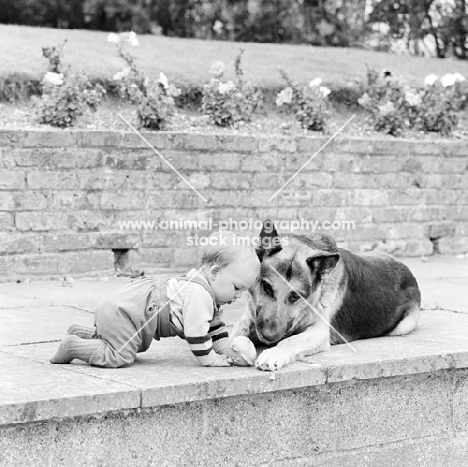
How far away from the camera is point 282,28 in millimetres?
18750

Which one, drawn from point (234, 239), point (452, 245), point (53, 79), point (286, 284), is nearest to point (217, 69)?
point (53, 79)

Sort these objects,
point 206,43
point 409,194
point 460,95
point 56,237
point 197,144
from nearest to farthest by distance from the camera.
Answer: point 56,237
point 197,144
point 409,194
point 460,95
point 206,43

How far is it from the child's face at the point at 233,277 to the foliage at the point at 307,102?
6580 millimetres

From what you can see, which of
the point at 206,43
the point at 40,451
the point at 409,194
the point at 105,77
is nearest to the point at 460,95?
the point at 409,194

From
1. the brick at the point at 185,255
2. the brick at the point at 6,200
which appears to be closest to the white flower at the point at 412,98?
the brick at the point at 185,255

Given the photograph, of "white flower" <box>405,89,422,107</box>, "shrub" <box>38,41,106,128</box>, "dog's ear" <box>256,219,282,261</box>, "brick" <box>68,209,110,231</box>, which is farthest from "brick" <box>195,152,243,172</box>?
"dog's ear" <box>256,219,282,261</box>

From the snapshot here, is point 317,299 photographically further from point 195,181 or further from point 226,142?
point 226,142

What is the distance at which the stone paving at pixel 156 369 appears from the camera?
3.90 metres

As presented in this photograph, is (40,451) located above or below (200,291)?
below

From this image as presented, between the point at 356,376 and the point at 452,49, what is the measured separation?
574 inches

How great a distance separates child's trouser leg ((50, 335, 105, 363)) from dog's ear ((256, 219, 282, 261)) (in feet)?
3.77

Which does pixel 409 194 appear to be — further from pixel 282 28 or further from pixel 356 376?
pixel 282 28

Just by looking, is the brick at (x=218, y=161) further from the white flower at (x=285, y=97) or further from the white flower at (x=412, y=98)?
the white flower at (x=412, y=98)

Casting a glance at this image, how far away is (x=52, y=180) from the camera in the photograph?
8750 mm
